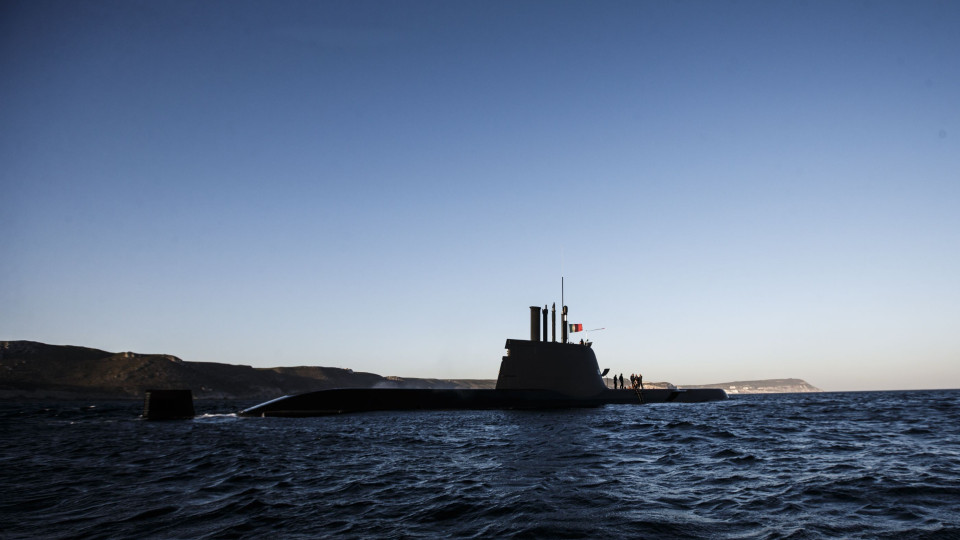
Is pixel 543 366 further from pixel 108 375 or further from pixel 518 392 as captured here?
pixel 108 375

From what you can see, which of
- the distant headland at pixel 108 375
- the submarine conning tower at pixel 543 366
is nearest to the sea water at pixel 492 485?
the submarine conning tower at pixel 543 366

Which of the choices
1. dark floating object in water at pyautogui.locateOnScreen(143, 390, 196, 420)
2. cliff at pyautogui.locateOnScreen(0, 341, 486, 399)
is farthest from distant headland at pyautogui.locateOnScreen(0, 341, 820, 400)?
dark floating object in water at pyautogui.locateOnScreen(143, 390, 196, 420)

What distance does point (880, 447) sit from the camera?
14.7 meters

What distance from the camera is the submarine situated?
99.8ft

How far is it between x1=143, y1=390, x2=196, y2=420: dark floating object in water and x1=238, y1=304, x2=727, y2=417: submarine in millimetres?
3122

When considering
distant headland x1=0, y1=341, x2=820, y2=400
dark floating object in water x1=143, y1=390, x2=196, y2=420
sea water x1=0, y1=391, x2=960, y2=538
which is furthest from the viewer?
distant headland x1=0, y1=341, x2=820, y2=400

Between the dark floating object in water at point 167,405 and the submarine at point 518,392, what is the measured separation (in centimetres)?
312

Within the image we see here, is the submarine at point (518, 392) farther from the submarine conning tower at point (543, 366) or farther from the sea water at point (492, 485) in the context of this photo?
the sea water at point (492, 485)

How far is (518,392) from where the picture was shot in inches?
1203

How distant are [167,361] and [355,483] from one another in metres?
144

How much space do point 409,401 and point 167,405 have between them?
42.8 feet

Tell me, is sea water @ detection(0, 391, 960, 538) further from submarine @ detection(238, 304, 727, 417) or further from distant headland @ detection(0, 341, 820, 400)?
distant headland @ detection(0, 341, 820, 400)

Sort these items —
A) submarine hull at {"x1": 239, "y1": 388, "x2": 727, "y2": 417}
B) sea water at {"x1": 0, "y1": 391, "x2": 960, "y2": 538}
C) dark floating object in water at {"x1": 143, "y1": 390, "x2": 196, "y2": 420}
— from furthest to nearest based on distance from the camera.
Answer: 1. submarine hull at {"x1": 239, "y1": 388, "x2": 727, "y2": 417}
2. dark floating object in water at {"x1": 143, "y1": 390, "x2": 196, "y2": 420}
3. sea water at {"x1": 0, "y1": 391, "x2": 960, "y2": 538}

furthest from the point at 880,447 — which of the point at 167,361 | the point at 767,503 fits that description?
the point at 167,361
